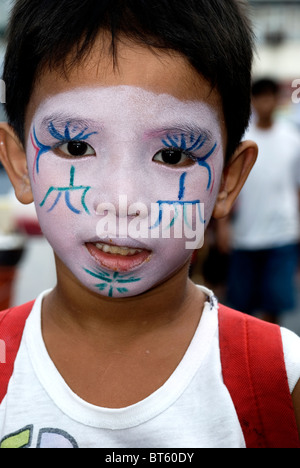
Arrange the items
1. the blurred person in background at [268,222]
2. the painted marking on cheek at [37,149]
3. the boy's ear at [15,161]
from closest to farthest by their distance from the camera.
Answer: the painted marking on cheek at [37,149] < the boy's ear at [15,161] < the blurred person in background at [268,222]

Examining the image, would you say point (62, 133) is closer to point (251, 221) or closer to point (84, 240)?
point (84, 240)

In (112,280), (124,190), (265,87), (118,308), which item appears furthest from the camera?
(265,87)

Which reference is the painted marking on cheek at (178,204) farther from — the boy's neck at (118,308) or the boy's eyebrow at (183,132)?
the boy's neck at (118,308)

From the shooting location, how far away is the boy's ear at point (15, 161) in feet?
4.36

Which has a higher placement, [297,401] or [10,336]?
[10,336]

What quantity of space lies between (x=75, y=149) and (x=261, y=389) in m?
0.60

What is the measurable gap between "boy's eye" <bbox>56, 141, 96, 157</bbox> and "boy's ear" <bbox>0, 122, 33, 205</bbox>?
0.60 feet

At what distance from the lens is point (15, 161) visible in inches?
53.1

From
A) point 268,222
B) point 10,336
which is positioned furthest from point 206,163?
point 268,222

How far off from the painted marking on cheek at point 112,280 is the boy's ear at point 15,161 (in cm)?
26

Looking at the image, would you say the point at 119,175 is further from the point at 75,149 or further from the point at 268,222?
the point at 268,222

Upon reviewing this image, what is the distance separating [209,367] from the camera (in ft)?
4.04

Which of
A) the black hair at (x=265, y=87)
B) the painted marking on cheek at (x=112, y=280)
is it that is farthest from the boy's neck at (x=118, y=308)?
the black hair at (x=265, y=87)
